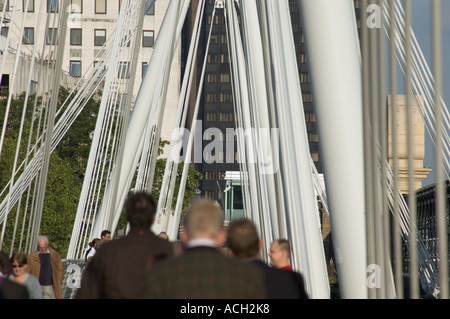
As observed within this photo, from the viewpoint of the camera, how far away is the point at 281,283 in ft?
18.6

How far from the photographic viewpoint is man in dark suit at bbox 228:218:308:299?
5.38 metres

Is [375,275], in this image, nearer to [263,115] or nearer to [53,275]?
[53,275]

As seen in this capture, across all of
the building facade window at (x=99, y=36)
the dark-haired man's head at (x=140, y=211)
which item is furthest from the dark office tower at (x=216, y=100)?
the dark-haired man's head at (x=140, y=211)

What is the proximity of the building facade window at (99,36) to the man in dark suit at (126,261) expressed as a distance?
88783 millimetres

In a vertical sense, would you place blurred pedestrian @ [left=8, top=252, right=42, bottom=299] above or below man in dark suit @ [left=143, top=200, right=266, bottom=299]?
above

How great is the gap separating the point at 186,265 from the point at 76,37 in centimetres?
9181

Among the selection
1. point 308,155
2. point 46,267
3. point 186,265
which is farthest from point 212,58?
point 186,265

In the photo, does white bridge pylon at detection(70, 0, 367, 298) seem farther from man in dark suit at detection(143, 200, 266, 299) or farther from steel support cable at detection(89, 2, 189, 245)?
steel support cable at detection(89, 2, 189, 245)

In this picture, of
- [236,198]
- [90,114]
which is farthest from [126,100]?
[236,198]

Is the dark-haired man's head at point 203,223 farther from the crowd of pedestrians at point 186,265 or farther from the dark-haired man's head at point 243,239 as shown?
the dark-haired man's head at point 243,239

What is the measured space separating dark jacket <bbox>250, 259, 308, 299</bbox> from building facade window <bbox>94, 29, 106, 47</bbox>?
89023 millimetres

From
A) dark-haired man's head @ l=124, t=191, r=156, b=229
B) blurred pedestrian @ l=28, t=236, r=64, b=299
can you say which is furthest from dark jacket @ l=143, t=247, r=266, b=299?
blurred pedestrian @ l=28, t=236, r=64, b=299

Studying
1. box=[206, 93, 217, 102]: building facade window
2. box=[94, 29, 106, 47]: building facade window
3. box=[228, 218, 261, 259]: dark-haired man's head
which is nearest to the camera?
box=[228, 218, 261, 259]: dark-haired man's head
